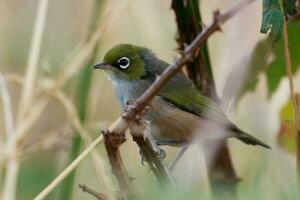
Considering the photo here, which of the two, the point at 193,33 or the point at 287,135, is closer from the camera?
the point at 287,135

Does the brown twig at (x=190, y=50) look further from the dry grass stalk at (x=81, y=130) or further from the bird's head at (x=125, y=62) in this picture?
the bird's head at (x=125, y=62)

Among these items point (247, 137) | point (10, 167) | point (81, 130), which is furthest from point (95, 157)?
point (247, 137)

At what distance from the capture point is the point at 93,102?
12.5 feet

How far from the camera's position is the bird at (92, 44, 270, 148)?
3029mm

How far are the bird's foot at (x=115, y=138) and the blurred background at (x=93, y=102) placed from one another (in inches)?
3.8

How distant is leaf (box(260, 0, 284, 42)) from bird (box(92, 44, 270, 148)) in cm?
97

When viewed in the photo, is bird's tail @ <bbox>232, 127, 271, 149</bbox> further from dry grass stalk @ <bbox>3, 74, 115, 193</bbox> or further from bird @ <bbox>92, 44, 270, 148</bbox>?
dry grass stalk @ <bbox>3, 74, 115, 193</bbox>

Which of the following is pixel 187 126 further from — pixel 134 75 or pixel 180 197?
pixel 180 197

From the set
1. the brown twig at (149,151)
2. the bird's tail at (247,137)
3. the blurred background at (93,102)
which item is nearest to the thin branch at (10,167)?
the blurred background at (93,102)

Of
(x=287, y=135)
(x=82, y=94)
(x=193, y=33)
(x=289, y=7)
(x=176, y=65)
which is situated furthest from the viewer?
(x=193, y=33)

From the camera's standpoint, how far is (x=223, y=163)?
9.49 ft

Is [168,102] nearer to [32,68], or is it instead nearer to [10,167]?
[32,68]

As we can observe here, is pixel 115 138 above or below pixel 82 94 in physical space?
below

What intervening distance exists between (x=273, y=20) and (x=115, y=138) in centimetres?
65
